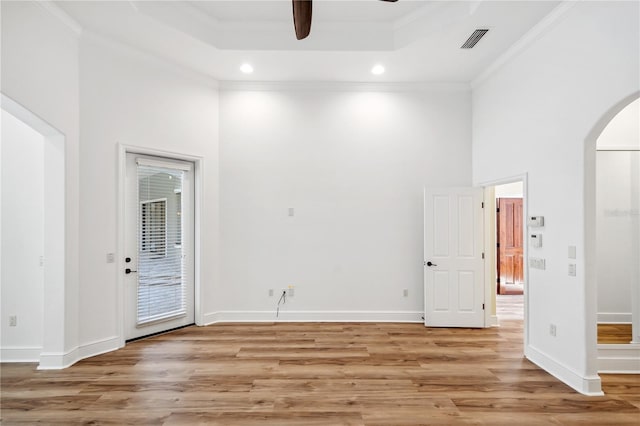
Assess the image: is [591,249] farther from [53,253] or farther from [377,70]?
[53,253]

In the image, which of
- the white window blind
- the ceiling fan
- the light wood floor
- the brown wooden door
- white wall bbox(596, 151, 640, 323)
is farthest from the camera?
the brown wooden door

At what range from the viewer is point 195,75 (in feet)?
16.5

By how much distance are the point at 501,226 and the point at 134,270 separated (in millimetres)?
7676

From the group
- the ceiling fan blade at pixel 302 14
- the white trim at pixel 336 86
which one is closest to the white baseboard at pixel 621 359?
the white trim at pixel 336 86

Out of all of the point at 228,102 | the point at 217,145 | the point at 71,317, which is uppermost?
the point at 228,102

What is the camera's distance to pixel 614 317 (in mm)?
3576

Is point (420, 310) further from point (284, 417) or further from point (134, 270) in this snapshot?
point (134, 270)

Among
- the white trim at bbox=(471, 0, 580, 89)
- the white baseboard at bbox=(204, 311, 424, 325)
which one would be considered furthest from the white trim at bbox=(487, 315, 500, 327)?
the white trim at bbox=(471, 0, 580, 89)

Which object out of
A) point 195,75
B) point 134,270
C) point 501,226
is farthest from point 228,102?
point 501,226

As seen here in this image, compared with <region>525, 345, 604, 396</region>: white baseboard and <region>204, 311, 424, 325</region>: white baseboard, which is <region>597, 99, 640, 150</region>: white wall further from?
<region>204, 311, 424, 325</region>: white baseboard

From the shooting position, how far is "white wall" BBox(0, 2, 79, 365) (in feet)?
9.78

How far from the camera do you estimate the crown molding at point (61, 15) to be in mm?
3343

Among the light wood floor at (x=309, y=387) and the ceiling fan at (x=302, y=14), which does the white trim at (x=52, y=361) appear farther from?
the ceiling fan at (x=302, y=14)

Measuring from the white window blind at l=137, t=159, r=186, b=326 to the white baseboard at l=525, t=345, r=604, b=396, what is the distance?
177 inches
